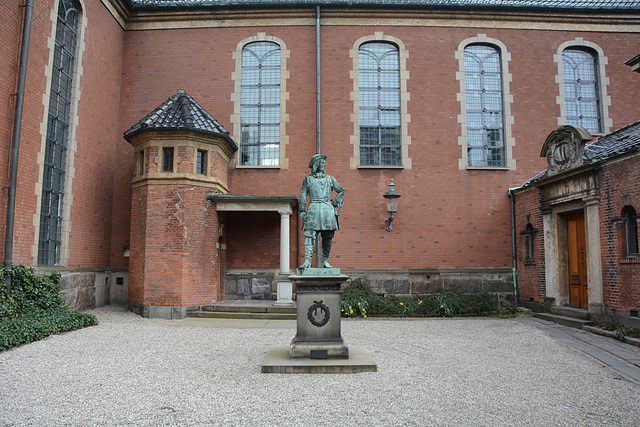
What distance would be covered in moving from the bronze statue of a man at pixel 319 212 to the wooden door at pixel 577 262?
7.33m

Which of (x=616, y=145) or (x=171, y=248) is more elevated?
(x=616, y=145)

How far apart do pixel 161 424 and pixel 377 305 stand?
9048mm

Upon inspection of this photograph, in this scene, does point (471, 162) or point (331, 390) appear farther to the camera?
point (471, 162)

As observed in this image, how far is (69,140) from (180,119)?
307cm

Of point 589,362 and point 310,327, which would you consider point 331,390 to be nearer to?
point 310,327

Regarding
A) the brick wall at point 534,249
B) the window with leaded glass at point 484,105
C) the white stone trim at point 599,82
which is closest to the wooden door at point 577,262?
the brick wall at point 534,249

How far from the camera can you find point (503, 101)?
15.2 metres

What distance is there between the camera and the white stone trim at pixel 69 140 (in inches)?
427

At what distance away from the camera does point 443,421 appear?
4.47m

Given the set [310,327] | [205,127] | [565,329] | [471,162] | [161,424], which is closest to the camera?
[161,424]

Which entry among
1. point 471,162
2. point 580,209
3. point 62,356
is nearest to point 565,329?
point 580,209

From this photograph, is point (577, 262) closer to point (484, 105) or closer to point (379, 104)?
point (484, 105)

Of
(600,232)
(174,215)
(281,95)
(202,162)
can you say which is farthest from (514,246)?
(174,215)

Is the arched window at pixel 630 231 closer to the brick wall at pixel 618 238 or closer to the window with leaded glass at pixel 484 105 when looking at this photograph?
the brick wall at pixel 618 238
